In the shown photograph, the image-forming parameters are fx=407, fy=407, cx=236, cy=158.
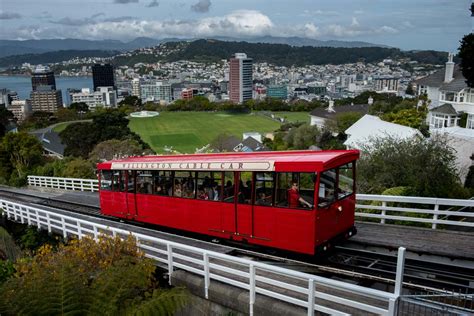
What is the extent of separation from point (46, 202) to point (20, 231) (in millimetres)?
4264

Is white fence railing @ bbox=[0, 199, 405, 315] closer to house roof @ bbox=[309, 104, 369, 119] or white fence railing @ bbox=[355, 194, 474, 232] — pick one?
white fence railing @ bbox=[355, 194, 474, 232]

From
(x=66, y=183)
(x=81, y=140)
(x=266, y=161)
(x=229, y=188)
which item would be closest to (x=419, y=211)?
(x=266, y=161)

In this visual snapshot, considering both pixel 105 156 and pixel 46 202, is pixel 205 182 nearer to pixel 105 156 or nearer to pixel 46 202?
pixel 46 202

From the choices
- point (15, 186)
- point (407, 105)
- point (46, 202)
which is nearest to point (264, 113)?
point (407, 105)

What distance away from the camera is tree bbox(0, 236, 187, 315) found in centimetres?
652

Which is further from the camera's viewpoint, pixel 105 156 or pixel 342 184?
pixel 105 156

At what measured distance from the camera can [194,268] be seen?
370 inches

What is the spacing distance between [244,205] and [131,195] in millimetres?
5593

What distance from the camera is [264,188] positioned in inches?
396

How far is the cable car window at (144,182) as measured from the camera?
1342 cm

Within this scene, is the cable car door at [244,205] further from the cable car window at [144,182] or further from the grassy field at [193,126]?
the grassy field at [193,126]

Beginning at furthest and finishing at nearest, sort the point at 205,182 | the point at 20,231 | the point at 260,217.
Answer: the point at 20,231 < the point at 205,182 < the point at 260,217

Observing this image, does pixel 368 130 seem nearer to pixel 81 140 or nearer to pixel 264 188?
pixel 264 188

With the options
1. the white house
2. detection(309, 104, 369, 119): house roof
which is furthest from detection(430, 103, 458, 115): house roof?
detection(309, 104, 369, 119): house roof
